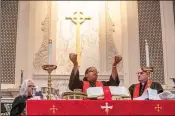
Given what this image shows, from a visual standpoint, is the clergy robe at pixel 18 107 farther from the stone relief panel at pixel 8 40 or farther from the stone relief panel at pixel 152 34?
the stone relief panel at pixel 152 34

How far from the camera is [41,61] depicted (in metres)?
7.98

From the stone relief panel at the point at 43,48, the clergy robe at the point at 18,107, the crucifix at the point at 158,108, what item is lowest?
the clergy robe at the point at 18,107

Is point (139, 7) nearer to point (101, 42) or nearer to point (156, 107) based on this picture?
point (101, 42)

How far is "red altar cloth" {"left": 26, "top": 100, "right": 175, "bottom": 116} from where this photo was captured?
11.1ft

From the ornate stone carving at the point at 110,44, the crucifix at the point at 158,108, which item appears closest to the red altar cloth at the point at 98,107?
the crucifix at the point at 158,108

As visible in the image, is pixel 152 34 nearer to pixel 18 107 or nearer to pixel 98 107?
pixel 18 107

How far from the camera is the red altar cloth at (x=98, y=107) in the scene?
3.38 meters

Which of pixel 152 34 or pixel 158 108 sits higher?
pixel 152 34

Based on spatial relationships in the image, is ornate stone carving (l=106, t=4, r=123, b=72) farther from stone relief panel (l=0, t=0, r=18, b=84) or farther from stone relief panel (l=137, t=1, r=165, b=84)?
stone relief panel (l=0, t=0, r=18, b=84)

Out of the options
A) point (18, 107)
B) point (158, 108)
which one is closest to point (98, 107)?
point (158, 108)

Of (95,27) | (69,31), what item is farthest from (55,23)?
(95,27)

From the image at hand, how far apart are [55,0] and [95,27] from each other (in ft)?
3.50

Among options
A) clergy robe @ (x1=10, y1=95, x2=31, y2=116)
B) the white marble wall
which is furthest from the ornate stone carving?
clergy robe @ (x1=10, y1=95, x2=31, y2=116)

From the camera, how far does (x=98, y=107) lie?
3.43m
